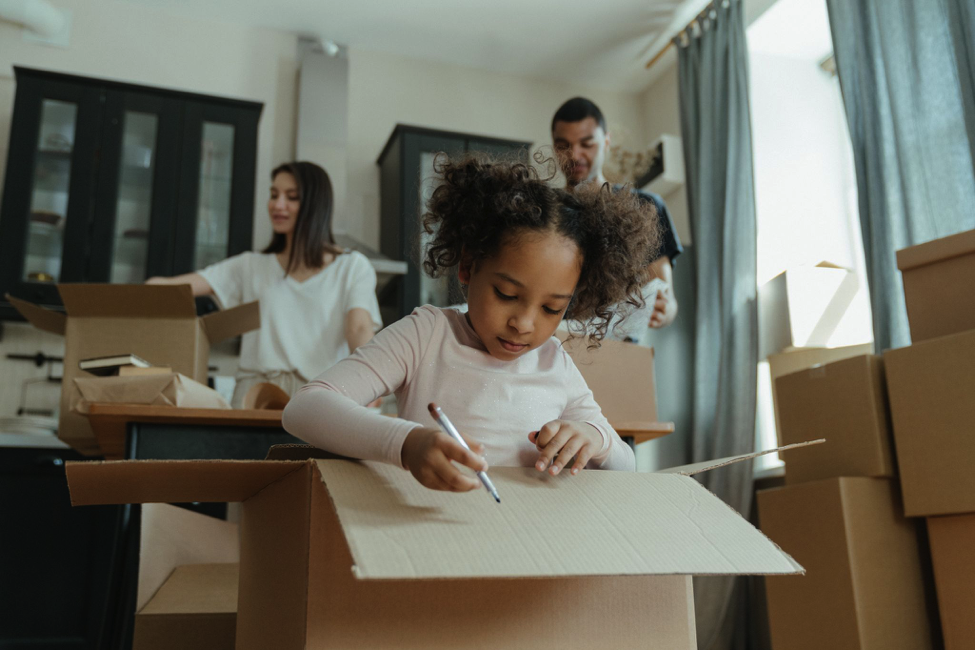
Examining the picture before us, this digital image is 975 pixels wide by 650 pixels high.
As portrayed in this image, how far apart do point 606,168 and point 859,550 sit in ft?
7.76

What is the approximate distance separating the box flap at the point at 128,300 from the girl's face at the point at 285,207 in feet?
2.10

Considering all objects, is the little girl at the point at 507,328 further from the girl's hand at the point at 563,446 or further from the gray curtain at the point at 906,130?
the gray curtain at the point at 906,130

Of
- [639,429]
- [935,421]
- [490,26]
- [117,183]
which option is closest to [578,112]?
[639,429]

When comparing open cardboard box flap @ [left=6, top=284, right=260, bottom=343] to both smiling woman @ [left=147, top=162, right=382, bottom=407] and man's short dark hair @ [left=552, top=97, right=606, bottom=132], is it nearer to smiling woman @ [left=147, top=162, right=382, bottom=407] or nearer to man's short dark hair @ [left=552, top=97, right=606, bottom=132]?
smiling woman @ [left=147, top=162, right=382, bottom=407]

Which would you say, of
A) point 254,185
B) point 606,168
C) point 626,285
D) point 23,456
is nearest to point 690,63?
point 606,168

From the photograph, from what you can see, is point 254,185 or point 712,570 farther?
point 254,185

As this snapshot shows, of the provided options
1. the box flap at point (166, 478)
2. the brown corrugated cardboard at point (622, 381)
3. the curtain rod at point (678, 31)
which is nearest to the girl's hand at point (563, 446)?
the box flap at point (166, 478)

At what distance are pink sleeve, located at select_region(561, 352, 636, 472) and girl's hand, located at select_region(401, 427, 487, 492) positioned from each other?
0.98ft

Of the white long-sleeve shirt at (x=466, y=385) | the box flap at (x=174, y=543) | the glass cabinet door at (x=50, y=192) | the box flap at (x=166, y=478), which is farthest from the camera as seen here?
the glass cabinet door at (x=50, y=192)

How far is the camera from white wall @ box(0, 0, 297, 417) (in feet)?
11.2

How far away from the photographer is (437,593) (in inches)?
27.5

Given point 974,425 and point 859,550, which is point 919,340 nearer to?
point 974,425

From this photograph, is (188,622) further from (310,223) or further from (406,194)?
(406,194)

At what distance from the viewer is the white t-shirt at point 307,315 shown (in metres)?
2.18
